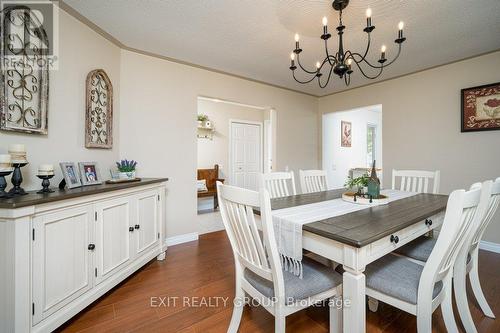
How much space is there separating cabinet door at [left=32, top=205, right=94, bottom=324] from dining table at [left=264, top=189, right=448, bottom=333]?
132 cm

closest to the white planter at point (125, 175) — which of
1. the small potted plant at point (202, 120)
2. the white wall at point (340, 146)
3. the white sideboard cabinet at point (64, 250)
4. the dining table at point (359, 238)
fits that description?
the white sideboard cabinet at point (64, 250)

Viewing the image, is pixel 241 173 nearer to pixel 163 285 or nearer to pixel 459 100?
pixel 163 285

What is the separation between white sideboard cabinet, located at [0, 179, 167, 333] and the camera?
3.69 feet

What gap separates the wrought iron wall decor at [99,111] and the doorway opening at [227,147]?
234cm

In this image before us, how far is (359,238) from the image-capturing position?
99cm

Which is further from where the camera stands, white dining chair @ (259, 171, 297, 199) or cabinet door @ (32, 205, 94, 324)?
white dining chair @ (259, 171, 297, 199)

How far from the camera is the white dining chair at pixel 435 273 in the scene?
958 mm

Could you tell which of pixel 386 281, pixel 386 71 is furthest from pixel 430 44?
pixel 386 281

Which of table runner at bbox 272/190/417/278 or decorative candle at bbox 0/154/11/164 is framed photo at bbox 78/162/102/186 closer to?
decorative candle at bbox 0/154/11/164

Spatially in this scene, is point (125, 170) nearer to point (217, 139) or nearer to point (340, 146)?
point (217, 139)

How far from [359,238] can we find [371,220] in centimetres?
35

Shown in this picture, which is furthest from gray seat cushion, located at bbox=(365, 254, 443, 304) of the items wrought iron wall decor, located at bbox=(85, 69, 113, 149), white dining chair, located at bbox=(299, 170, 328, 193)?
wrought iron wall decor, located at bbox=(85, 69, 113, 149)

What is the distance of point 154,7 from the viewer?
5.90 ft

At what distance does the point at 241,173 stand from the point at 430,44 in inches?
158
